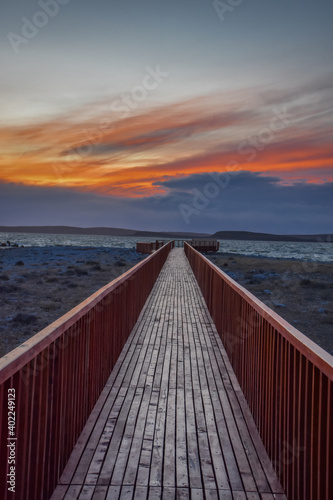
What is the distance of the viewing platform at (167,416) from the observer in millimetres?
2195

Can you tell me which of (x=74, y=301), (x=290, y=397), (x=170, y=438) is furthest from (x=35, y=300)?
(x=290, y=397)

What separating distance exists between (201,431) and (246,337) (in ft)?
4.33

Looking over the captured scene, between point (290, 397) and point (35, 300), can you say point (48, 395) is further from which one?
point (35, 300)

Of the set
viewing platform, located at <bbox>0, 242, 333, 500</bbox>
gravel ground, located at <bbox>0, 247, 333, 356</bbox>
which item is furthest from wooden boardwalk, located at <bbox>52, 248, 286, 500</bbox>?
gravel ground, located at <bbox>0, 247, 333, 356</bbox>

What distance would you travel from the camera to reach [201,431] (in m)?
3.54

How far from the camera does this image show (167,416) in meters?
3.84

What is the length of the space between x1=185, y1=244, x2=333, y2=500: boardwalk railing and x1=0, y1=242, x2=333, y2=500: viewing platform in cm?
1

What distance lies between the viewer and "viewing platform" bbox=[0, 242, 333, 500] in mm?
2195

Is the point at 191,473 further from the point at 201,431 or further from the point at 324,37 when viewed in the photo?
the point at 324,37

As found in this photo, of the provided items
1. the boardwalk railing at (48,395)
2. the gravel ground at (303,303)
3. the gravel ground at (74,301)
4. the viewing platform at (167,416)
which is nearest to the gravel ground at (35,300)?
the gravel ground at (74,301)

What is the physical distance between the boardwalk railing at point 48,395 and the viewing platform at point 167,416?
0.01 m

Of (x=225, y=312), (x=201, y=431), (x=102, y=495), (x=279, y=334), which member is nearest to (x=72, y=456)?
(x=102, y=495)

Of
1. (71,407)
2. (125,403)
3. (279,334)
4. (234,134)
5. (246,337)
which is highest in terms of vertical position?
(234,134)

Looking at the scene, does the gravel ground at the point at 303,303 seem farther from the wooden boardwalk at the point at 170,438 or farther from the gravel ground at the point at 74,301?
the wooden boardwalk at the point at 170,438
